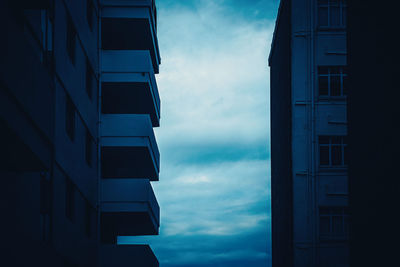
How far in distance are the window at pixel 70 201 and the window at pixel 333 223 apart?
1606 centimetres

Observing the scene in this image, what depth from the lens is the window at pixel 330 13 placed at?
106 ft

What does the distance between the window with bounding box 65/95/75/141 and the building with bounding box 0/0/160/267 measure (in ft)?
0.14

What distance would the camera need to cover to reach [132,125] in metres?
26.8

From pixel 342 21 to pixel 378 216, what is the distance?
64.8 feet

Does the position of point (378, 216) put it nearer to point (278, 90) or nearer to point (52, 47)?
point (52, 47)

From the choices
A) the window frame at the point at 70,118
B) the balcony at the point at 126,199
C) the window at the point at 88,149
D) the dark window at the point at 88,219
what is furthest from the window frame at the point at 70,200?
the balcony at the point at 126,199

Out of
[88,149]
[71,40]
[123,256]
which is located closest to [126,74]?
[88,149]

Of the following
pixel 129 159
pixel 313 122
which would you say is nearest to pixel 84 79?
pixel 129 159

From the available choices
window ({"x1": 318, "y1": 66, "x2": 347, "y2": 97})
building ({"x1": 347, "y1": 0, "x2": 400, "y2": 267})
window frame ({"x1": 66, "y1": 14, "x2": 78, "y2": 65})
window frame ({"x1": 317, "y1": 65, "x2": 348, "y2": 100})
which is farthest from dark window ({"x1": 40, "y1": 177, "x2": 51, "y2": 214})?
window ({"x1": 318, "y1": 66, "x2": 347, "y2": 97})

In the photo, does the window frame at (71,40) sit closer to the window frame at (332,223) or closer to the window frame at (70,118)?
the window frame at (70,118)

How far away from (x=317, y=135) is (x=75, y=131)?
16.1 meters

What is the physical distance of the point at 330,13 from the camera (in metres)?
32.4

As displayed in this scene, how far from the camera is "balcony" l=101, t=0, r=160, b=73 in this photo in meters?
26.3

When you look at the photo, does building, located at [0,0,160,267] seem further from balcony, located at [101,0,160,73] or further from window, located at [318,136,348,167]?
window, located at [318,136,348,167]
